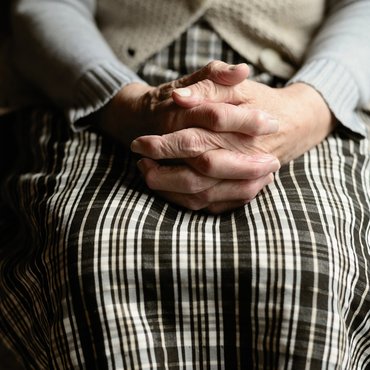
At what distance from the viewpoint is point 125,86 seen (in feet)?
2.83

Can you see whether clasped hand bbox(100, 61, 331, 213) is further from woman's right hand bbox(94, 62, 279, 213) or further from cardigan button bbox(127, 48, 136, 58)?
cardigan button bbox(127, 48, 136, 58)

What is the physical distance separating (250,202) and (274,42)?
1.10ft

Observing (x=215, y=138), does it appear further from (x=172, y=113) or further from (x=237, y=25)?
(x=237, y=25)

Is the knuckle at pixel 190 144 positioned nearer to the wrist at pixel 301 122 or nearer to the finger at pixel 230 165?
the finger at pixel 230 165

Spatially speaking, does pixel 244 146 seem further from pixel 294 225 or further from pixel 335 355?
pixel 335 355

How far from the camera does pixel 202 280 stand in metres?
0.65

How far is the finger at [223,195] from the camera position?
2.32 ft

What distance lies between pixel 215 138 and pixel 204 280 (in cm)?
18

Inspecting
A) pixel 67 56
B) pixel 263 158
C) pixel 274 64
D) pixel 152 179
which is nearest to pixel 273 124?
pixel 263 158

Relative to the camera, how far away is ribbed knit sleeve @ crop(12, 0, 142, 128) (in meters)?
0.88

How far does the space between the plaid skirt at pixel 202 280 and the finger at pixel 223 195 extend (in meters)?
0.01

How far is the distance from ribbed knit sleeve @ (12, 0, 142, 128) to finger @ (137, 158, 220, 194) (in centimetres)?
19

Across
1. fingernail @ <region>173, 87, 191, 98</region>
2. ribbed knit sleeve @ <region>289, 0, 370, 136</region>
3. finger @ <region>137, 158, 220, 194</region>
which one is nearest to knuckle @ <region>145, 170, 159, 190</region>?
finger @ <region>137, 158, 220, 194</region>

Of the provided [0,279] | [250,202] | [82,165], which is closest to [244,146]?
[250,202]
